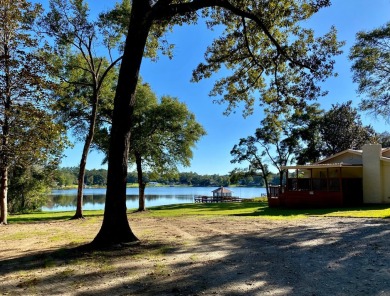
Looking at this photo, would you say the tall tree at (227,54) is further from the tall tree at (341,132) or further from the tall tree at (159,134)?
the tall tree at (341,132)

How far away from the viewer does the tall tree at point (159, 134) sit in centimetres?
2666

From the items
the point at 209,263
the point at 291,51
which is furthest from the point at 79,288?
the point at 291,51

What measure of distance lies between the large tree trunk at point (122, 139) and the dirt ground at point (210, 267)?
65 cm

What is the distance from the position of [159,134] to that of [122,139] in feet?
63.8

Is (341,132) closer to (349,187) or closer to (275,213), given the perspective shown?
(349,187)

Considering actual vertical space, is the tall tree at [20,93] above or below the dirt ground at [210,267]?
above

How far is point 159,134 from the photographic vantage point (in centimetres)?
2784

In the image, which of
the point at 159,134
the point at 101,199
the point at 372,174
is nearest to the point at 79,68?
the point at 159,134

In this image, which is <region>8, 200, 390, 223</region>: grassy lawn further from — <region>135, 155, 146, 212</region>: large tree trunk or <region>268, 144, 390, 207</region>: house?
<region>135, 155, 146, 212</region>: large tree trunk

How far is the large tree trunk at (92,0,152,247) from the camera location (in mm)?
8258

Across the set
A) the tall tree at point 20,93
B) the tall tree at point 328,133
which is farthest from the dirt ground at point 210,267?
the tall tree at point 328,133

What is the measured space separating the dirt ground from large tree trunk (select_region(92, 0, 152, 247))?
654 mm

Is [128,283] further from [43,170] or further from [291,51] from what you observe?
[43,170]

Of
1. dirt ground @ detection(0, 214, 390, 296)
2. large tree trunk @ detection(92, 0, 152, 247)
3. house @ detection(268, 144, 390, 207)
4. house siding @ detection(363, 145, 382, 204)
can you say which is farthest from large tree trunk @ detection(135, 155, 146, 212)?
large tree trunk @ detection(92, 0, 152, 247)
